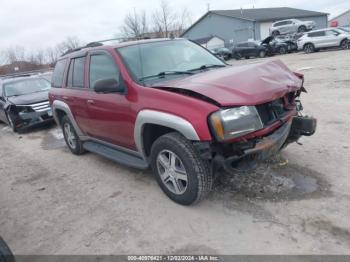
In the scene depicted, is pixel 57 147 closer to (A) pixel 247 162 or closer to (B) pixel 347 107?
(A) pixel 247 162

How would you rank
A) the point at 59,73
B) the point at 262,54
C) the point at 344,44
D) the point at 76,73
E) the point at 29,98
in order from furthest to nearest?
the point at 262,54 < the point at 344,44 < the point at 29,98 < the point at 59,73 < the point at 76,73

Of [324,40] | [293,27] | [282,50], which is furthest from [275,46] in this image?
[293,27]

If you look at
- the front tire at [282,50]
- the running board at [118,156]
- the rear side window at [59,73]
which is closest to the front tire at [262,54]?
the front tire at [282,50]

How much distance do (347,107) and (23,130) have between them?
26.4ft

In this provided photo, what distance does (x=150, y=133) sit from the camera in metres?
4.08

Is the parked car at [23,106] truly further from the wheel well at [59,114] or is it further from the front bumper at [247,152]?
the front bumper at [247,152]

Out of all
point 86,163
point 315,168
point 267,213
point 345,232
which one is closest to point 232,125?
point 267,213

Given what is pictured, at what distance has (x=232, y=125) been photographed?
3197mm

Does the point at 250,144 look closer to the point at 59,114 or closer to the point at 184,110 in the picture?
the point at 184,110

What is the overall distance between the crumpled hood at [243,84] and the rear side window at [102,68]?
0.84 meters

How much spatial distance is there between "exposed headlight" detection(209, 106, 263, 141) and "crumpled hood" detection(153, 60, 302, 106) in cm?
8

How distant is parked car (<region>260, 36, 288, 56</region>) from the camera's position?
2741 cm

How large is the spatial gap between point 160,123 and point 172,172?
57 centimetres

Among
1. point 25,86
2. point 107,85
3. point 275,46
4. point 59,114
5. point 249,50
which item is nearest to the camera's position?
point 107,85
